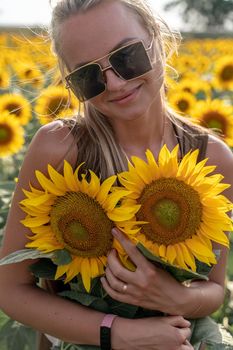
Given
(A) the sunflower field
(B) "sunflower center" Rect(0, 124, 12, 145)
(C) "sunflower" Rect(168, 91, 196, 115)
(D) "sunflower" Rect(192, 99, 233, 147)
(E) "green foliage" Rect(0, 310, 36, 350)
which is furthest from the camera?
(B) "sunflower center" Rect(0, 124, 12, 145)

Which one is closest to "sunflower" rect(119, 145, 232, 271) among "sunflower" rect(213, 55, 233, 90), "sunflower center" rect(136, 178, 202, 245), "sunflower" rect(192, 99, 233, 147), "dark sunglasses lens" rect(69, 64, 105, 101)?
"sunflower center" rect(136, 178, 202, 245)

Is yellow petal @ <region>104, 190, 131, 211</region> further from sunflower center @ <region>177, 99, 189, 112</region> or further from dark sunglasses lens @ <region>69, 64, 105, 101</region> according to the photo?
sunflower center @ <region>177, 99, 189, 112</region>

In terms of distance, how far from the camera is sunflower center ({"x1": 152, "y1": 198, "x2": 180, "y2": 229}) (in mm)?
1017

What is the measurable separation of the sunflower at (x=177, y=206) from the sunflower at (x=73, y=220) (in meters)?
0.04

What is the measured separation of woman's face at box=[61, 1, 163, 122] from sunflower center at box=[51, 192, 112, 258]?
23cm

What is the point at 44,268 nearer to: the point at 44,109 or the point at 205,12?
the point at 44,109

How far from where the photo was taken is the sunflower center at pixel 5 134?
3220 mm

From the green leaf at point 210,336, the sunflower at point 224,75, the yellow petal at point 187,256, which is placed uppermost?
the yellow petal at point 187,256

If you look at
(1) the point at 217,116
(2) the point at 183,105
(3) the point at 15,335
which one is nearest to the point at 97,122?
(3) the point at 15,335

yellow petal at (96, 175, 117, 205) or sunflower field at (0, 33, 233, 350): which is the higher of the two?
yellow petal at (96, 175, 117, 205)

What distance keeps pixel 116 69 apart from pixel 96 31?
0.07m

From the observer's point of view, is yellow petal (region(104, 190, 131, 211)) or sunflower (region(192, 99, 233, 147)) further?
sunflower (region(192, 99, 233, 147))

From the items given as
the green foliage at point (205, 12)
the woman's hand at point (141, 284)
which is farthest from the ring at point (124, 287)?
the green foliage at point (205, 12)

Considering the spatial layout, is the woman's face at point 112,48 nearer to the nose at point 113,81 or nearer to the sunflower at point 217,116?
the nose at point 113,81
